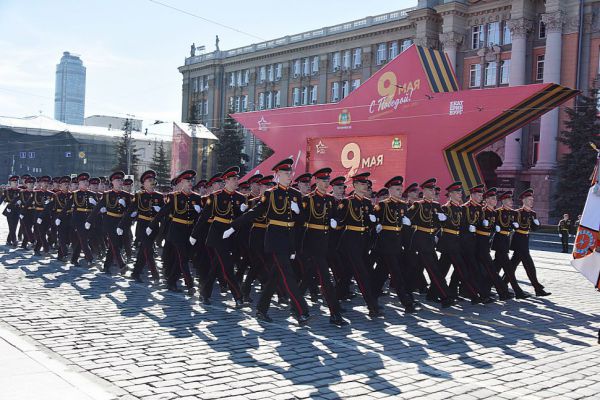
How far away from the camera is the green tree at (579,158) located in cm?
3175

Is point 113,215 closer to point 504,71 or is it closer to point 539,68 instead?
point 539,68

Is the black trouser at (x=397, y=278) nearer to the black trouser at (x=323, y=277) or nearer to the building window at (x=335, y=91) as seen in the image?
the black trouser at (x=323, y=277)

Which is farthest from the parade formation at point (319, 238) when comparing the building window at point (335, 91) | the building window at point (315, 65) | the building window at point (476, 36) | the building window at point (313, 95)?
the building window at point (315, 65)

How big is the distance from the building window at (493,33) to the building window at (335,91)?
15.1 meters

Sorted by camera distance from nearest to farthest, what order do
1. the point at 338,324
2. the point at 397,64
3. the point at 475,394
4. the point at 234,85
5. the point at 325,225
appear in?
the point at 475,394 → the point at 338,324 → the point at 325,225 → the point at 397,64 → the point at 234,85

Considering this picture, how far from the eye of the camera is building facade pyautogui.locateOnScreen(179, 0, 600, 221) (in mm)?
36469

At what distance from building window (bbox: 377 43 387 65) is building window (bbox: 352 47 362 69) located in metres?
2.17

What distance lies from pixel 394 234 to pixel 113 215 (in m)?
5.89

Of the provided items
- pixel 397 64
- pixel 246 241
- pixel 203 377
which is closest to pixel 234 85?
pixel 397 64

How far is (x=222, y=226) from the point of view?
9516 millimetres

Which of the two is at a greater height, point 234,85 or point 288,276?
point 234,85

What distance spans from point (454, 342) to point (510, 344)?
655mm

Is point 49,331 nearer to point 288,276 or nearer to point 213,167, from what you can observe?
point 288,276

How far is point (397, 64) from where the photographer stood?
21188mm
